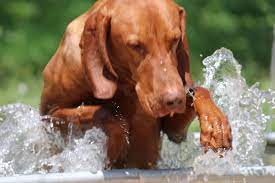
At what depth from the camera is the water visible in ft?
9.32

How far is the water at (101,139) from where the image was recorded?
112 inches

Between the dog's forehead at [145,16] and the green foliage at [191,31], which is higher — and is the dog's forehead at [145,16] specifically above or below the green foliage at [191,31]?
below

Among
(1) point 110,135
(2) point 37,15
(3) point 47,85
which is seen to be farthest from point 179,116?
(2) point 37,15

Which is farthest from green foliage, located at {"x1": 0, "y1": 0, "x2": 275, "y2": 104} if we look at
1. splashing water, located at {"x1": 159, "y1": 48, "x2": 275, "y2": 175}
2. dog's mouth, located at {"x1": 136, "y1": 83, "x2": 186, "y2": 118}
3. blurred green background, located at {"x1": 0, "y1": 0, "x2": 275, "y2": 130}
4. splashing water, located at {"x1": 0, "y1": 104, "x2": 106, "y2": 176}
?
dog's mouth, located at {"x1": 136, "y1": 83, "x2": 186, "y2": 118}

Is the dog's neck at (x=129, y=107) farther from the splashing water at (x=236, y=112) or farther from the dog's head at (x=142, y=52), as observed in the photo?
the splashing water at (x=236, y=112)

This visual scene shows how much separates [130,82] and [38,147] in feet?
1.63

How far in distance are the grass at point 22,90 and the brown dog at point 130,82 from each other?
290cm

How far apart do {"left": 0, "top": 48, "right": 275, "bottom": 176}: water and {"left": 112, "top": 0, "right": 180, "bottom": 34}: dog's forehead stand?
0.33 m

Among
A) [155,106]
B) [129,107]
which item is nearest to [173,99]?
[155,106]

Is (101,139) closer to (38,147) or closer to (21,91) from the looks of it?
(38,147)

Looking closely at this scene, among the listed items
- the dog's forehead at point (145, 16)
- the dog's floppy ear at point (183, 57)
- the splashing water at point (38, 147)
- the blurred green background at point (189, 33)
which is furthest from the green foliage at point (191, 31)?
the dog's forehead at point (145, 16)

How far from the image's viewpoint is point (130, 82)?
2771 mm

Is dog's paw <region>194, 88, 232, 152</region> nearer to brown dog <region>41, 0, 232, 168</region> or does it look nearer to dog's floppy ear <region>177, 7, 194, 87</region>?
brown dog <region>41, 0, 232, 168</region>

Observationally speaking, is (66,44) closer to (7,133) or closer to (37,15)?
(7,133)
